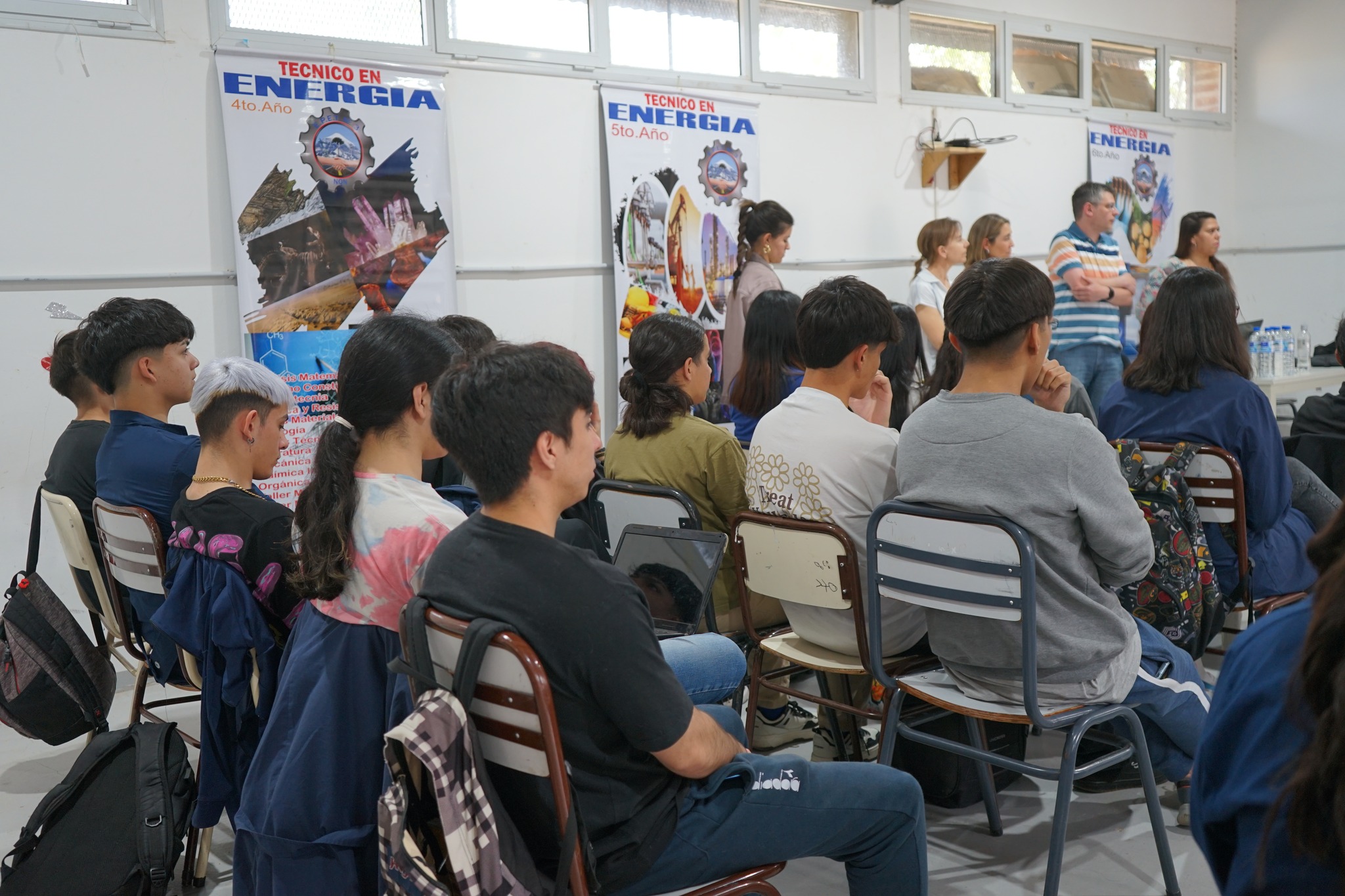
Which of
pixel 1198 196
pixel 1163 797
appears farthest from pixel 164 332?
pixel 1198 196

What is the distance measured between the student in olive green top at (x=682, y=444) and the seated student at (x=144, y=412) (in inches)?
41.2

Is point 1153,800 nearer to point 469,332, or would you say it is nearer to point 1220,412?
point 1220,412

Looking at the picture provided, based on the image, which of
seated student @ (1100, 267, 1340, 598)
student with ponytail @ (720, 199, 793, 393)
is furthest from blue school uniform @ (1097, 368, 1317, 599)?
→ student with ponytail @ (720, 199, 793, 393)

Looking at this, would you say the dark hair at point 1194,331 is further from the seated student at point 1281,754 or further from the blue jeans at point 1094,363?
the blue jeans at point 1094,363

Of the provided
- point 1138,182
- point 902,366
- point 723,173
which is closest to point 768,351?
point 902,366

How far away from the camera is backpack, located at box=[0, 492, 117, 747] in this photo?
8.18ft

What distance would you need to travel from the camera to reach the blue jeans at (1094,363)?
5328 millimetres

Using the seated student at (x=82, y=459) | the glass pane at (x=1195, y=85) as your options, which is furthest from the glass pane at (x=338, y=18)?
the glass pane at (x=1195, y=85)

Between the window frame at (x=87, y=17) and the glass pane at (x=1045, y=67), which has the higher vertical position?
the glass pane at (x=1045, y=67)

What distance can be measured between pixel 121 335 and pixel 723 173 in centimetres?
317

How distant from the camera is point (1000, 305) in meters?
1.97

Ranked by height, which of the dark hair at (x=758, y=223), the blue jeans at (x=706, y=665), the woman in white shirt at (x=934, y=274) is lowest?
the blue jeans at (x=706, y=665)

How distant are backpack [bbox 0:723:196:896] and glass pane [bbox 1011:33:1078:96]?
5.86 meters

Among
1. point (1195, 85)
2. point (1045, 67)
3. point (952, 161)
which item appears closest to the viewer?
point (952, 161)
